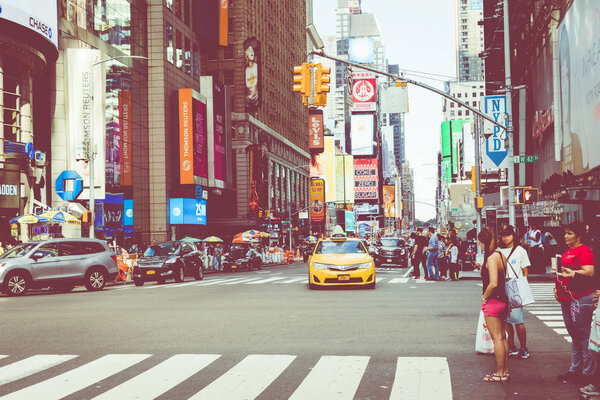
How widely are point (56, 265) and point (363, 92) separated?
567 feet

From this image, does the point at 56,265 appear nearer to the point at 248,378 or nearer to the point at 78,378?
the point at 78,378

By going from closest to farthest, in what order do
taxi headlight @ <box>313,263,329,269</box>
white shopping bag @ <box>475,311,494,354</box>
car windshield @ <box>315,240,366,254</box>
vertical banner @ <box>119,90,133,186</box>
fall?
white shopping bag @ <box>475,311,494,354</box>, taxi headlight @ <box>313,263,329,269</box>, car windshield @ <box>315,240,366,254</box>, vertical banner @ <box>119,90,133,186</box>

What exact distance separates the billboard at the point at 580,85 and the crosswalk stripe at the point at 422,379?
65.2 feet

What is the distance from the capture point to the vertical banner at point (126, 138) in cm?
5384

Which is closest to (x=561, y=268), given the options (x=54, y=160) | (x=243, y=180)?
(x=54, y=160)

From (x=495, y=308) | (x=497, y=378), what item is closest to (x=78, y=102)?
(x=495, y=308)

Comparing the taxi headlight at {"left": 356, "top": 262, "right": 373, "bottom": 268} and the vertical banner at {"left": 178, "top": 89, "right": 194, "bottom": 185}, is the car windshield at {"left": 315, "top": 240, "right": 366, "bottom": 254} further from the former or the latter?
the vertical banner at {"left": 178, "top": 89, "right": 194, "bottom": 185}

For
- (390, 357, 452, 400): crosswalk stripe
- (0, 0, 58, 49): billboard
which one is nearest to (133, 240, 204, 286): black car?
(0, 0, 58, 49): billboard

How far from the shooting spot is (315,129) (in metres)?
130

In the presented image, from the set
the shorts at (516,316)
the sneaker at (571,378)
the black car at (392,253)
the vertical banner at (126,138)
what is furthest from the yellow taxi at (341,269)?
the vertical banner at (126,138)

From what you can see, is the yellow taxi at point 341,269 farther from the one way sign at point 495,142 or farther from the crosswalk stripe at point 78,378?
the one way sign at point 495,142

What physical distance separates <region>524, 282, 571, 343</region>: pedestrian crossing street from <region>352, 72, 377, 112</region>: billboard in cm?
17257

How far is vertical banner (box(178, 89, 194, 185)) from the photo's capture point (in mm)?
60812

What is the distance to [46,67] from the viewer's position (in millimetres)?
39531
